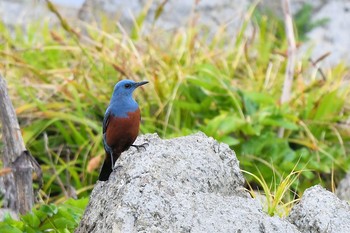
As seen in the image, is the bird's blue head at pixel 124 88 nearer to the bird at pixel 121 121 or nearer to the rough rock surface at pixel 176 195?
the bird at pixel 121 121

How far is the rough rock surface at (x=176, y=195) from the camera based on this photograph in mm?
2988

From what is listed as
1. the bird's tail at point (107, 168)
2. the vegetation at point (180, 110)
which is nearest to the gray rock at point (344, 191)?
the vegetation at point (180, 110)

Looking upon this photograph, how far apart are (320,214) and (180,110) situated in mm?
3336

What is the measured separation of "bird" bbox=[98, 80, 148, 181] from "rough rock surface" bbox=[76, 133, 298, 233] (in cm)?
4

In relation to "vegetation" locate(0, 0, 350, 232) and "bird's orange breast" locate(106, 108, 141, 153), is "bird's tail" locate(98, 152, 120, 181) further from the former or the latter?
"vegetation" locate(0, 0, 350, 232)

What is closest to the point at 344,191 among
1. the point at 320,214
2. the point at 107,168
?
the point at 320,214

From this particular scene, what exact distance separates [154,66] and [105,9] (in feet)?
9.62

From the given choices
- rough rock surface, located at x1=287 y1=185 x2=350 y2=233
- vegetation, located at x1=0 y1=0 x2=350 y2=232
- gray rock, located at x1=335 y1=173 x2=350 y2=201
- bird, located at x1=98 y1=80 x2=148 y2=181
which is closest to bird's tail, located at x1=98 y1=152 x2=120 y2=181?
bird, located at x1=98 y1=80 x2=148 y2=181

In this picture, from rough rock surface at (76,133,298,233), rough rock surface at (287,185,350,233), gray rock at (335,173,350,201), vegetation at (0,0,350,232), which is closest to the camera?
rough rock surface at (76,133,298,233)

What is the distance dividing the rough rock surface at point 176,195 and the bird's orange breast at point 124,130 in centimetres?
5

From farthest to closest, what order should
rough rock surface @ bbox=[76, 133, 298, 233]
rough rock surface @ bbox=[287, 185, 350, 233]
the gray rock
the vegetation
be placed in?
the vegetation
the gray rock
rough rock surface @ bbox=[287, 185, 350, 233]
rough rock surface @ bbox=[76, 133, 298, 233]

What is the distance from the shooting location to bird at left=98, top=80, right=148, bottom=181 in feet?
11.3

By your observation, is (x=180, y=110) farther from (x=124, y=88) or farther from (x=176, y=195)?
(x=176, y=195)

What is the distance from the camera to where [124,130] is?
3436 mm
